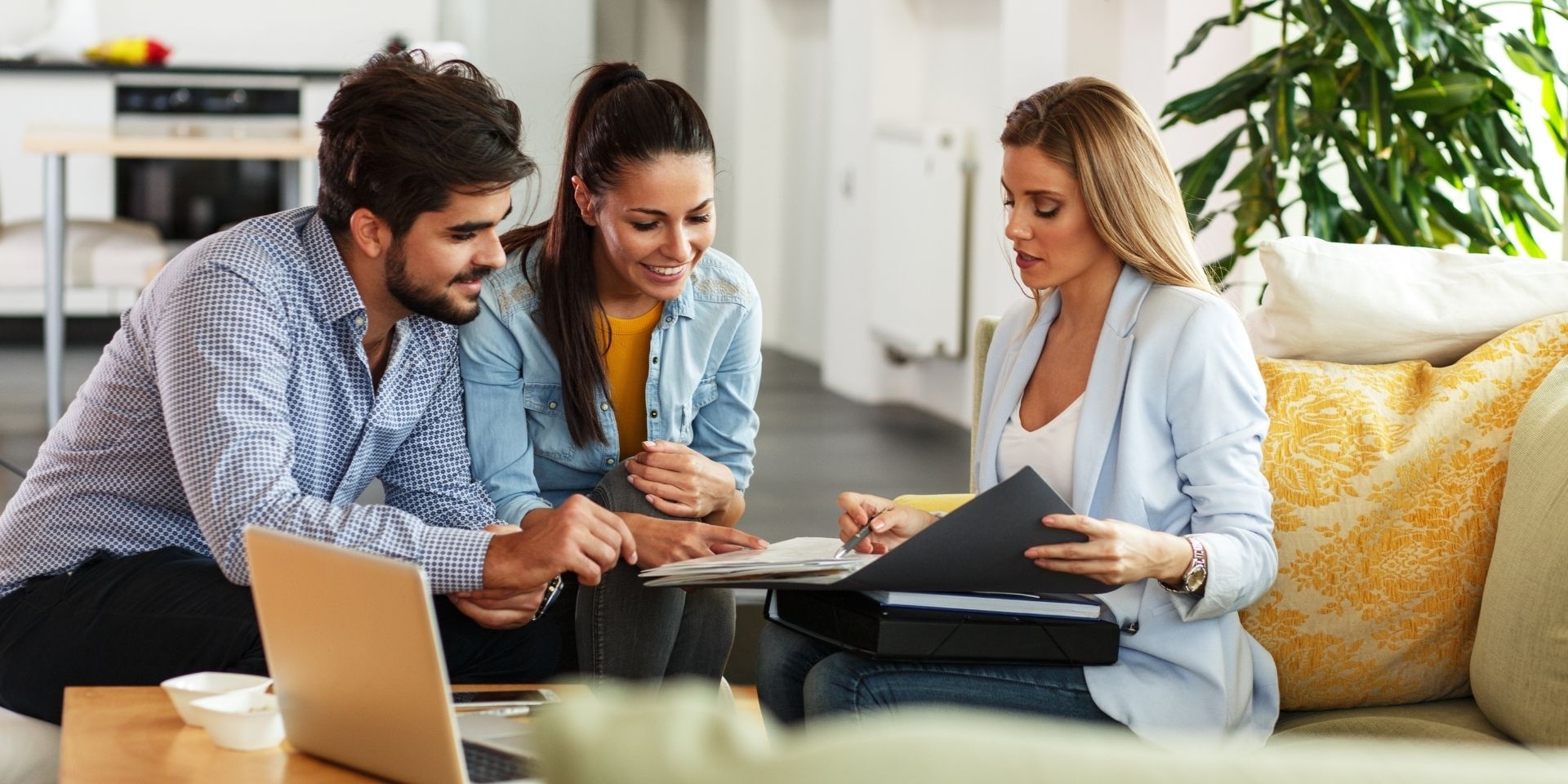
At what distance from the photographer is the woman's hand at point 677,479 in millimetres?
1892

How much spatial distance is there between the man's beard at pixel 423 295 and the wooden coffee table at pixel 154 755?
0.53 m

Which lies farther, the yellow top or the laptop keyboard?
the yellow top

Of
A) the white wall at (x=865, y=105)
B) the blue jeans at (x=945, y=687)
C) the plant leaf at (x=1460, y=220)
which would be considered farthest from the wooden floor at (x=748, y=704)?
the white wall at (x=865, y=105)

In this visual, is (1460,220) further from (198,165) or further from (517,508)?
(198,165)

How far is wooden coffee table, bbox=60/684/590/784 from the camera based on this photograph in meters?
1.25

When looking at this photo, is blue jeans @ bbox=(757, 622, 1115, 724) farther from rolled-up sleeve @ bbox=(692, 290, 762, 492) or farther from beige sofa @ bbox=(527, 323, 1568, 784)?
beige sofa @ bbox=(527, 323, 1568, 784)

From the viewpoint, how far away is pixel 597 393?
197cm

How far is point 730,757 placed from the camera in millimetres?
478

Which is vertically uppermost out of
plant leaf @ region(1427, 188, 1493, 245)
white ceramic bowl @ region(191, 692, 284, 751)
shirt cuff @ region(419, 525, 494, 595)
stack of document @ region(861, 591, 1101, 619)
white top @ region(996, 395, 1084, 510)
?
plant leaf @ region(1427, 188, 1493, 245)

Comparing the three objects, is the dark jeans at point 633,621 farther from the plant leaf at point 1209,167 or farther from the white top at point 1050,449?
the plant leaf at point 1209,167

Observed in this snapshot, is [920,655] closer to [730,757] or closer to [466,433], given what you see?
[466,433]

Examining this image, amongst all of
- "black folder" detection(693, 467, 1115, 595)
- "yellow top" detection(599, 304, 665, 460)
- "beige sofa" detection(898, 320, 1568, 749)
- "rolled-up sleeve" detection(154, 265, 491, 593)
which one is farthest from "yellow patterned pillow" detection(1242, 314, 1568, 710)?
"rolled-up sleeve" detection(154, 265, 491, 593)

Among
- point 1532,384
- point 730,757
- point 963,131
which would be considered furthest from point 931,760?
point 963,131

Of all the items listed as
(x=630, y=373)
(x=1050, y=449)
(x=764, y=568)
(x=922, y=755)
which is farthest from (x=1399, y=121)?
(x=922, y=755)
